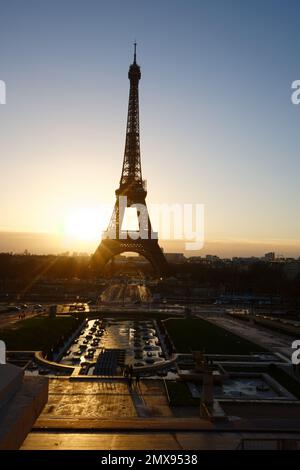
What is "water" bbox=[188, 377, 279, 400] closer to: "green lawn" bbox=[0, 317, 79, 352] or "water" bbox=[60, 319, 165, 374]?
"water" bbox=[60, 319, 165, 374]

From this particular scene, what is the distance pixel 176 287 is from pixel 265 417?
54741 mm

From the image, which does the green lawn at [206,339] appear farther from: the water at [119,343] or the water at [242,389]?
the water at [242,389]

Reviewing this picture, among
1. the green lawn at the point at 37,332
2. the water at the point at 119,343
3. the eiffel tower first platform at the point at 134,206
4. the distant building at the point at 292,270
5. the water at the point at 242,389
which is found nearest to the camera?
the water at the point at 242,389

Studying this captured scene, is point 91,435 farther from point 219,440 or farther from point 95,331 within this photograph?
point 95,331

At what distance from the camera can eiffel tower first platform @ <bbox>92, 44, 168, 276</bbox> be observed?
2547 inches

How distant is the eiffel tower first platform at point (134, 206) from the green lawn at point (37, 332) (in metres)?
30.7

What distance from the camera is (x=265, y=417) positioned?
16.5 m

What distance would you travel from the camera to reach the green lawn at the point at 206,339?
94.2 ft

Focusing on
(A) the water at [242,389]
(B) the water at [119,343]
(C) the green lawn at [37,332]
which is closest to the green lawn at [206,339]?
(B) the water at [119,343]

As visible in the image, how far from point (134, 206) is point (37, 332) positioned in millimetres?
39001

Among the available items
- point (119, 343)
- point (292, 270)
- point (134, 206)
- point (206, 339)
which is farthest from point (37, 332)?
point (292, 270)

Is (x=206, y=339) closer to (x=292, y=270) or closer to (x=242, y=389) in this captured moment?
(x=242, y=389)

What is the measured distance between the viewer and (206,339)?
104ft
